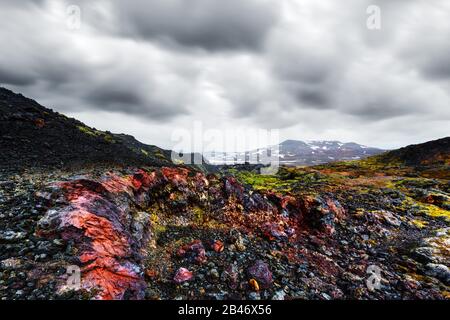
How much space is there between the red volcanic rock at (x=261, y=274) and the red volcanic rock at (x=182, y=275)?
289 centimetres

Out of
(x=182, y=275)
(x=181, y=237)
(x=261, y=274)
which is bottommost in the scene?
(x=261, y=274)

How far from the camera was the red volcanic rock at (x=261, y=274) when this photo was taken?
1140 centimetres

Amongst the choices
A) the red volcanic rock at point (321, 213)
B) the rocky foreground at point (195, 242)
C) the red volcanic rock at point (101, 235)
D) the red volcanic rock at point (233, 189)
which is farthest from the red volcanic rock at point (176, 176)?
the red volcanic rock at point (321, 213)

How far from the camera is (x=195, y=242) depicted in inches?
527

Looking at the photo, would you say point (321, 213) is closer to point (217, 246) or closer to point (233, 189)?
point (233, 189)

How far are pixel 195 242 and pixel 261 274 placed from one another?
3871 millimetres

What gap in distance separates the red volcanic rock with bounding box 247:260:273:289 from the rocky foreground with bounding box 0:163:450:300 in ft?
0.17

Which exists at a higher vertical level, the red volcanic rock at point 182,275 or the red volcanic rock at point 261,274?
the red volcanic rock at point 182,275

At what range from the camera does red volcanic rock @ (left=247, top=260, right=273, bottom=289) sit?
11395 millimetres

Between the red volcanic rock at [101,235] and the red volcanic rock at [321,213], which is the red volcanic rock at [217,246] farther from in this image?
the red volcanic rock at [321,213]

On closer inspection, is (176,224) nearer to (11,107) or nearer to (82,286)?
(82,286)

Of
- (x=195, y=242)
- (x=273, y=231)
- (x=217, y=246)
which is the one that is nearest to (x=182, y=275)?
(x=195, y=242)

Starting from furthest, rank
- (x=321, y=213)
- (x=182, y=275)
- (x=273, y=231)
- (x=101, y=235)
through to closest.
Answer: (x=321, y=213), (x=273, y=231), (x=182, y=275), (x=101, y=235)

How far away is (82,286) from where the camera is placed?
Answer: 316 inches
